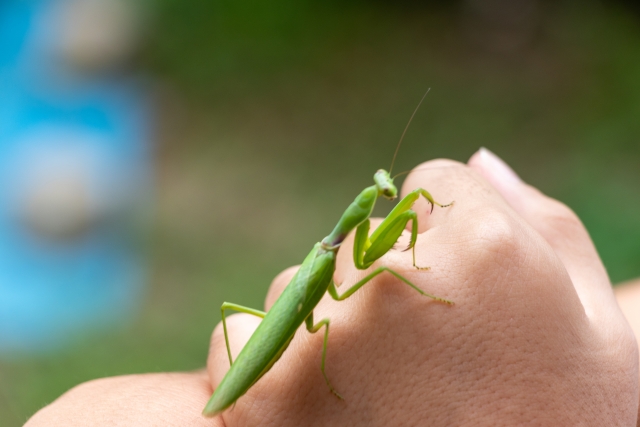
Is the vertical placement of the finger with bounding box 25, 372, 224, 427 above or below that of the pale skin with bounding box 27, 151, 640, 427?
below

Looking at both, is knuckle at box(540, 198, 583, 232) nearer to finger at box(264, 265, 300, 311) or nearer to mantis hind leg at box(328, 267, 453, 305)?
mantis hind leg at box(328, 267, 453, 305)

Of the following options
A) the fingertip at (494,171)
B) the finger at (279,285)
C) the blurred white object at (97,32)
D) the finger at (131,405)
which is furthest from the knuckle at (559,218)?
the blurred white object at (97,32)

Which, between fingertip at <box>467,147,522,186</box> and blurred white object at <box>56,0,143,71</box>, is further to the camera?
blurred white object at <box>56,0,143,71</box>

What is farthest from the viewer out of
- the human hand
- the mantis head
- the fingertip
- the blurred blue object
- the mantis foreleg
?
the blurred blue object

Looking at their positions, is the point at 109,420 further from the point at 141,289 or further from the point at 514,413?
the point at 141,289

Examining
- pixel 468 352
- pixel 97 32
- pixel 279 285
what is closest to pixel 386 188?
pixel 279 285

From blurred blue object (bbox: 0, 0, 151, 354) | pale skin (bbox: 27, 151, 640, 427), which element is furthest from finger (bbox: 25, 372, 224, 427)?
blurred blue object (bbox: 0, 0, 151, 354)
